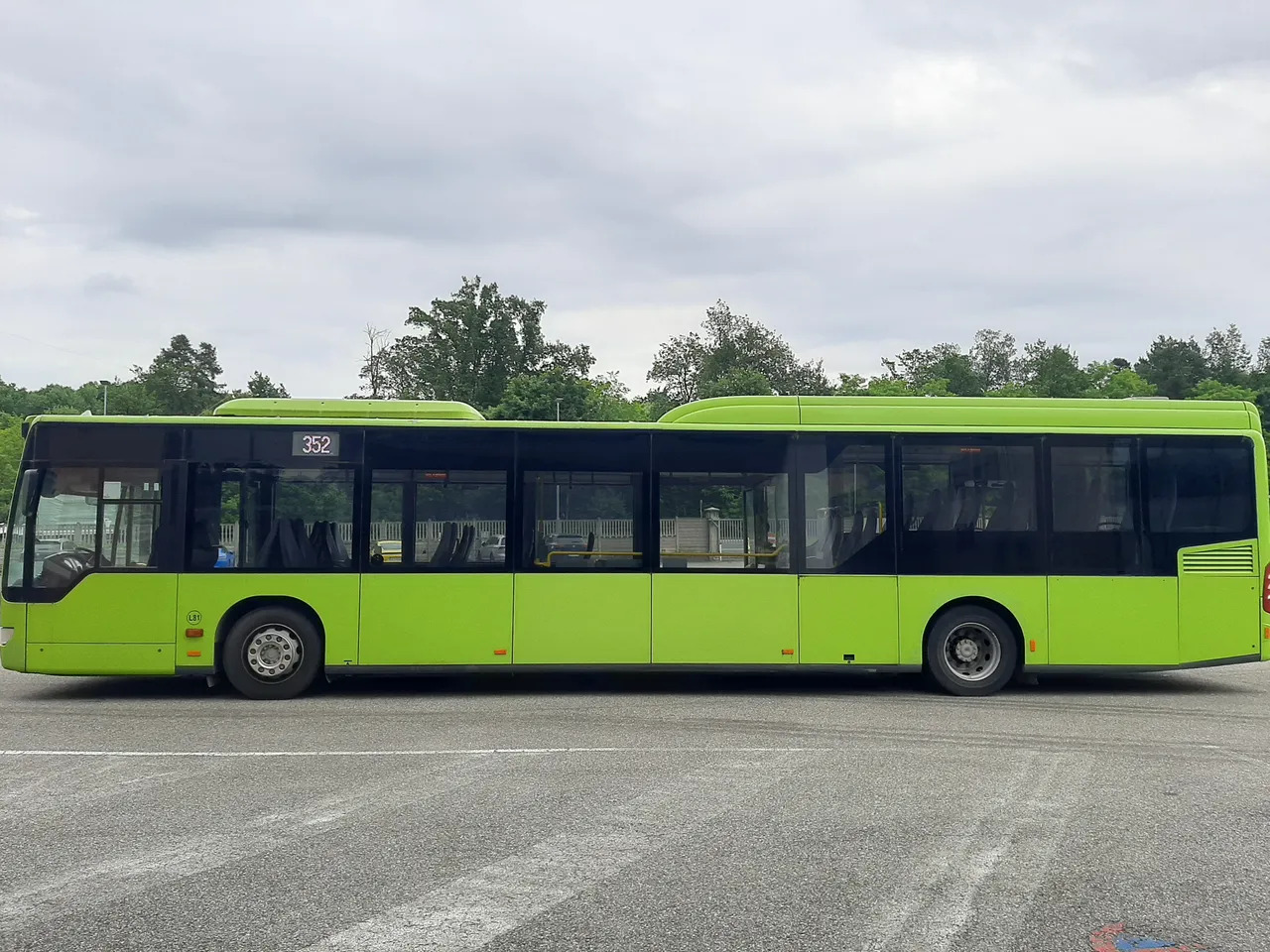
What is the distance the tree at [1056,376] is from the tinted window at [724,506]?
3447 inches

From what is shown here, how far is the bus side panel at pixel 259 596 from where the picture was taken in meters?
11.4

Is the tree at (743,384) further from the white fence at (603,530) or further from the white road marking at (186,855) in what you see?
the white road marking at (186,855)

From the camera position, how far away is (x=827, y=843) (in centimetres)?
601

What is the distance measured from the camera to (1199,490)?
12.0 meters

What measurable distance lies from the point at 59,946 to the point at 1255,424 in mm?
11861

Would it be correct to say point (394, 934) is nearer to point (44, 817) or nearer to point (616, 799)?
point (616, 799)

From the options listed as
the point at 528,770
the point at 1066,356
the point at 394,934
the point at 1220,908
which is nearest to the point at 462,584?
the point at 528,770

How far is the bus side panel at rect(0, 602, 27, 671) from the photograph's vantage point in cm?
1117

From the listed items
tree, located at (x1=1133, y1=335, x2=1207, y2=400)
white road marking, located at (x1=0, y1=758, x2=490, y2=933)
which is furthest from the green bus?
tree, located at (x1=1133, y1=335, x2=1207, y2=400)

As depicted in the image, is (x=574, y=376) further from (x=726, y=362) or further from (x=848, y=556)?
(x=848, y=556)

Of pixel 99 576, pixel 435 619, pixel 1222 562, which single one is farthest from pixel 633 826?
pixel 1222 562

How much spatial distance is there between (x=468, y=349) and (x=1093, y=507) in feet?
236

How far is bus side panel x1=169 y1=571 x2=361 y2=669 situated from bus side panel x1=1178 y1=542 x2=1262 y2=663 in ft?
27.4

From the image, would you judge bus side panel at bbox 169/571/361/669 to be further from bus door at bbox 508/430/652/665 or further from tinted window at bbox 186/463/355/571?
bus door at bbox 508/430/652/665
